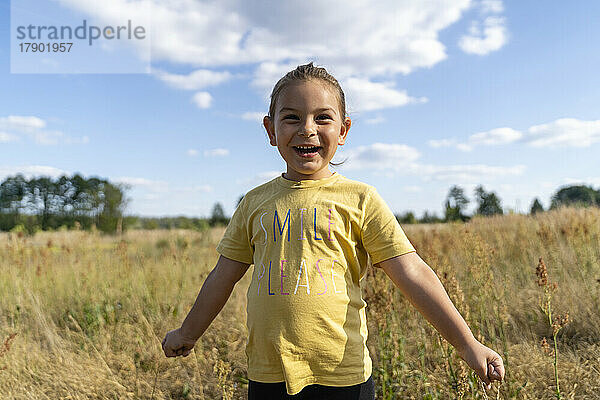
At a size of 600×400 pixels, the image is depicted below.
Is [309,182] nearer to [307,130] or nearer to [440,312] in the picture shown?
[307,130]

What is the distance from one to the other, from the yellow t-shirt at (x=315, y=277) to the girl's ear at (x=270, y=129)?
0.19m

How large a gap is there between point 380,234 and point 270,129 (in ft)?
1.88

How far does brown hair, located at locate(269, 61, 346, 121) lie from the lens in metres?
1.48

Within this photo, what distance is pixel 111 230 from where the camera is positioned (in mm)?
18406

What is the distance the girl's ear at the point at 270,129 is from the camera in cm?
160

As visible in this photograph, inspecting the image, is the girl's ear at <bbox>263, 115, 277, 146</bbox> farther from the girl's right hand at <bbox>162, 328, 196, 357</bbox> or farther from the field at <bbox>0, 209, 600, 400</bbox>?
the field at <bbox>0, 209, 600, 400</bbox>

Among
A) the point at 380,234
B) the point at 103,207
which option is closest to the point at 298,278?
the point at 380,234

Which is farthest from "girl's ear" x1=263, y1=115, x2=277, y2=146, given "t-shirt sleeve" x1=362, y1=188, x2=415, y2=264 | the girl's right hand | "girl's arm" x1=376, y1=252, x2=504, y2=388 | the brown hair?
the girl's right hand

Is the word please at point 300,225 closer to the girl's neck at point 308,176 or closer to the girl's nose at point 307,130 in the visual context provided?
the girl's neck at point 308,176

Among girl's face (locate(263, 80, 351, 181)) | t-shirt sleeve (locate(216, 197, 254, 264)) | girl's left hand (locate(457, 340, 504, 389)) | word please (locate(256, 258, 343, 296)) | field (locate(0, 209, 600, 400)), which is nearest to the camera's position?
girl's left hand (locate(457, 340, 504, 389))

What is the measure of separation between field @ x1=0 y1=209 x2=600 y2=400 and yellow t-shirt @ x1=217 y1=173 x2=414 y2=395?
25.7 inches

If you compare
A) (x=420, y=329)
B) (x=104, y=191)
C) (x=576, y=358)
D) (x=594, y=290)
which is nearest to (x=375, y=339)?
(x=420, y=329)

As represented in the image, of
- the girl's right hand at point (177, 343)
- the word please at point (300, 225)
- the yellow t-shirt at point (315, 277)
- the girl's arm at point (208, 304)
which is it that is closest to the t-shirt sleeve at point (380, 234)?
the yellow t-shirt at point (315, 277)

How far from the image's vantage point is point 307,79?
4.81 ft
